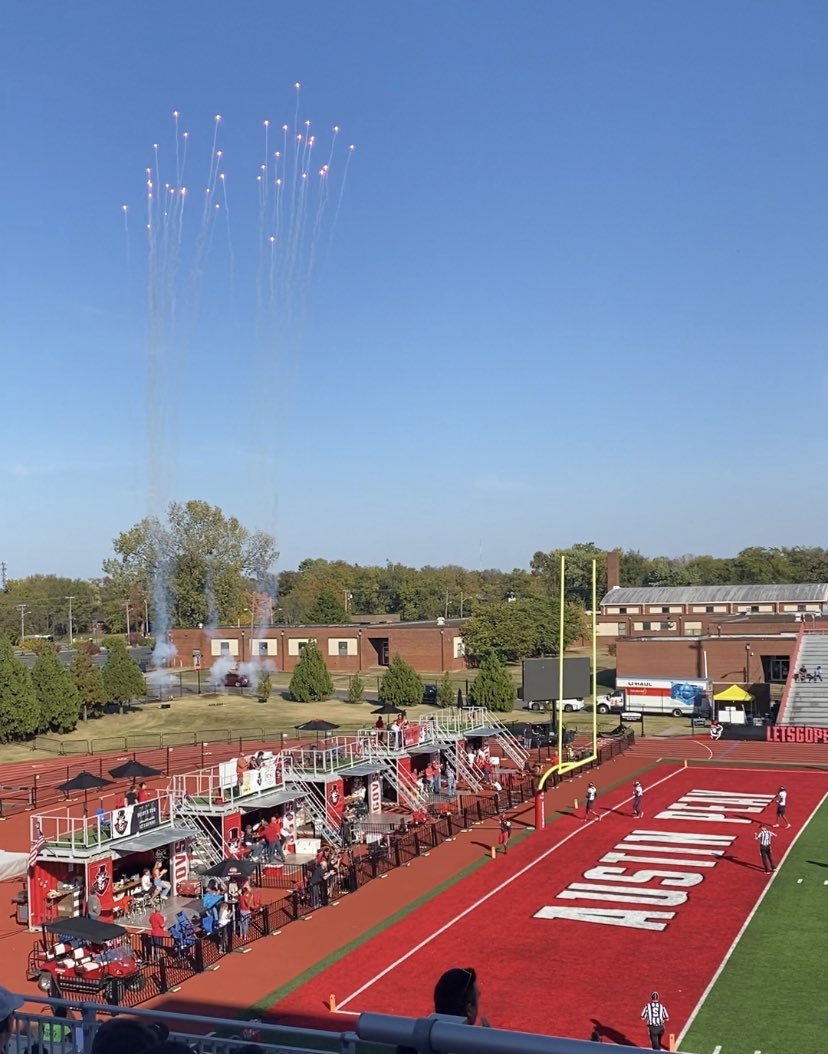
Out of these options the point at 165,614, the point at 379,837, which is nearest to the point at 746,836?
the point at 379,837

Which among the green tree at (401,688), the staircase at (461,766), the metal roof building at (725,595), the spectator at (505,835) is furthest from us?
the metal roof building at (725,595)

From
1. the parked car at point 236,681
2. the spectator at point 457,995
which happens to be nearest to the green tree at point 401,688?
the parked car at point 236,681

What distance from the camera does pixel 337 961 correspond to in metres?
25.2

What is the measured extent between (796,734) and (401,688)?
27935 millimetres

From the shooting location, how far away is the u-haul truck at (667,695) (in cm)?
7262

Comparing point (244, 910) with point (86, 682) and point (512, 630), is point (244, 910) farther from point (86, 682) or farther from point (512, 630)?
point (512, 630)

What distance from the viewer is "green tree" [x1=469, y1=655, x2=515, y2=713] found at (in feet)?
240

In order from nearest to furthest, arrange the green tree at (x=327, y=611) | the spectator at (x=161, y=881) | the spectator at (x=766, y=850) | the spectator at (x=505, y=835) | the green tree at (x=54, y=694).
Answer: the spectator at (x=161, y=881), the spectator at (x=766, y=850), the spectator at (x=505, y=835), the green tree at (x=54, y=694), the green tree at (x=327, y=611)

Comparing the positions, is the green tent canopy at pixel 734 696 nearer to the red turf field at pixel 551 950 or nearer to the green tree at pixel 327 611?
the red turf field at pixel 551 950

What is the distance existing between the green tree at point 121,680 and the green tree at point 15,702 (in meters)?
8.82

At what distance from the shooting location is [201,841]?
33844 millimetres

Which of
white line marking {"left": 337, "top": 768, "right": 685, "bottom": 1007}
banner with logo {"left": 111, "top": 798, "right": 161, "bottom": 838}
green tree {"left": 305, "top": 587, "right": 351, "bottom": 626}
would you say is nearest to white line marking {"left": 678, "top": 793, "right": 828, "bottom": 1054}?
white line marking {"left": 337, "top": 768, "right": 685, "bottom": 1007}

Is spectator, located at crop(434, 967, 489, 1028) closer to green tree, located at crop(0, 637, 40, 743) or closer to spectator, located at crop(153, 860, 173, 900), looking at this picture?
spectator, located at crop(153, 860, 173, 900)

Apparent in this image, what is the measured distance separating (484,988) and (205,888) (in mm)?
10863
